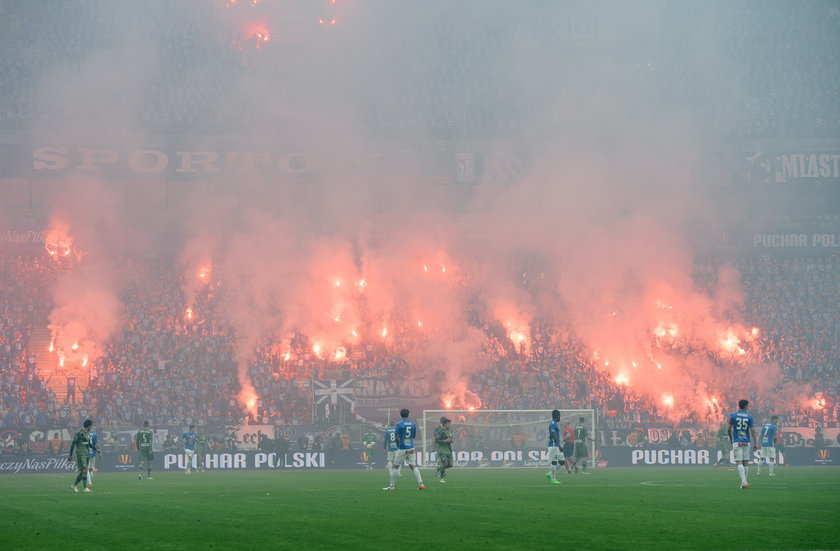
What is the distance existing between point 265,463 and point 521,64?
27.8 meters

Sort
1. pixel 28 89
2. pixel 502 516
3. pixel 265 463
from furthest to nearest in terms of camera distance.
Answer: pixel 28 89 → pixel 265 463 → pixel 502 516

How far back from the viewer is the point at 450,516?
55.5 ft

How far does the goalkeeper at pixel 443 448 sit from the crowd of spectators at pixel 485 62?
27.4 meters

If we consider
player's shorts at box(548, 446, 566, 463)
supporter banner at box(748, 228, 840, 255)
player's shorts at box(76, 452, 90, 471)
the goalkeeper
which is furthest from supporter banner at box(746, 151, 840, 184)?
player's shorts at box(76, 452, 90, 471)

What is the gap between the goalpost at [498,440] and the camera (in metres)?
39.2

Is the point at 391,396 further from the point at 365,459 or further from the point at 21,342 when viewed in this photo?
the point at 21,342

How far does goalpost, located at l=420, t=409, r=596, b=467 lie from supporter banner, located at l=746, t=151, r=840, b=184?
2183 cm

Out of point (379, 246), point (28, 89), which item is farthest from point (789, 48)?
point (28, 89)

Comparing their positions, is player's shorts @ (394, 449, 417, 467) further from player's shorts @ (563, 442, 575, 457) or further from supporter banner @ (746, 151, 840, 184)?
supporter banner @ (746, 151, 840, 184)

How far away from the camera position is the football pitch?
13.6 m

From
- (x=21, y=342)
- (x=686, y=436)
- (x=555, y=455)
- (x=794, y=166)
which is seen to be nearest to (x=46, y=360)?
(x=21, y=342)

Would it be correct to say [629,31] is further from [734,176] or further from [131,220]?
[131,220]

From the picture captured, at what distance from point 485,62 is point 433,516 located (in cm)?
4415

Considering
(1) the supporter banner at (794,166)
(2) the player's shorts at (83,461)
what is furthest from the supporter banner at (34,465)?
(1) the supporter banner at (794,166)
